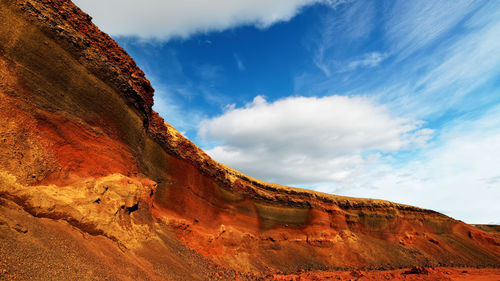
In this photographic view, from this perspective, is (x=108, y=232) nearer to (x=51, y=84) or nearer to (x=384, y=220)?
(x=51, y=84)

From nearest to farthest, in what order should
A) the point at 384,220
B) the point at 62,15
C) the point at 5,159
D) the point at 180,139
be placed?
1. the point at 5,159
2. the point at 62,15
3. the point at 180,139
4. the point at 384,220

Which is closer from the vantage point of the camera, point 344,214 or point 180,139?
point 180,139

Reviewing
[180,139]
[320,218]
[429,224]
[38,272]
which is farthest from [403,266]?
[38,272]

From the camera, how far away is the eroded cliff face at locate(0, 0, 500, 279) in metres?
7.43

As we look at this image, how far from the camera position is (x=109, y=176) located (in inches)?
404

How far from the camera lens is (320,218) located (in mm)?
25141

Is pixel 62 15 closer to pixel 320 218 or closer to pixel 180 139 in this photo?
pixel 180 139

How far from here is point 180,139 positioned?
1702 cm

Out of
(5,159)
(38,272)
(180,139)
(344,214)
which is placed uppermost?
(180,139)

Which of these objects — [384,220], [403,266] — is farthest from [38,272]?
[384,220]

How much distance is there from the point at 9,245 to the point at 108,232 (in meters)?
3.79

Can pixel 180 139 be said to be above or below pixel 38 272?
above

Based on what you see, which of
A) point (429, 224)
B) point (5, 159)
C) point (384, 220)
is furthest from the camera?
point (429, 224)

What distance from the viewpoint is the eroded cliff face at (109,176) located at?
743 centimetres
